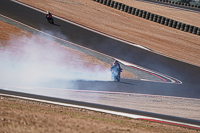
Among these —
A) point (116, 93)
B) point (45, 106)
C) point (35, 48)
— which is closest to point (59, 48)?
point (35, 48)

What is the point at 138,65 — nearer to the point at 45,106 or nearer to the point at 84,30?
the point at 84,30

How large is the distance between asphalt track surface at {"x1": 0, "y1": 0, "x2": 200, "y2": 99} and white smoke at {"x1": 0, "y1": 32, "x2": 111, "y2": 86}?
1785mm

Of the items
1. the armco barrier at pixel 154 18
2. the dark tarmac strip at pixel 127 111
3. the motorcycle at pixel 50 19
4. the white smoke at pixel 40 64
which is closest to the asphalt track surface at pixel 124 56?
the motorcycle at pixel 50 19

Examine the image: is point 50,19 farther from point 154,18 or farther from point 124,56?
point 154,18

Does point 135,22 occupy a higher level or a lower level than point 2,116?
higher

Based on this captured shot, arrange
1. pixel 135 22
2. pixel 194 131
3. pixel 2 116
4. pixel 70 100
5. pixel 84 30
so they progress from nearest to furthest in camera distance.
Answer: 1. pixel 2 116
2. pixel 194 131
3. pixel 70 100
4. pixel 84 30
5. pixel 135 22

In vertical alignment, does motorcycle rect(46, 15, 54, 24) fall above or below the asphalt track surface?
above

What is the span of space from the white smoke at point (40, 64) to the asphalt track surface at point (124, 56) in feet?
5.85

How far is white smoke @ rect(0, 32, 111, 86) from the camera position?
19781mm

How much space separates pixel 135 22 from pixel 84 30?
6.17 m

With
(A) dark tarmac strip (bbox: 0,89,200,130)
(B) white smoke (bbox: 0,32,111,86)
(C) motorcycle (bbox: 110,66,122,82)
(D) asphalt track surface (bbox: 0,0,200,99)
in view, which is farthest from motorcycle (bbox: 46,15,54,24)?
(A) dark tarmac strip (bbox: 0,89,200,130)

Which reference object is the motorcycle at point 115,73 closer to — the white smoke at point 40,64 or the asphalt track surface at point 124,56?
the asphalt track surface at point 124,56

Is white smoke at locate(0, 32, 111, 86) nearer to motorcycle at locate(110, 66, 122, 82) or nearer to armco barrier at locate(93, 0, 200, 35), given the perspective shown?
motorcycle at locate(110, 66, 122, 82)

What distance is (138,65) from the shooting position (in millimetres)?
22922
